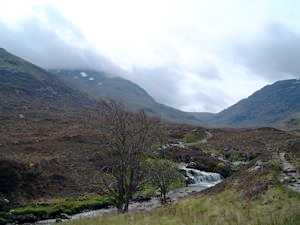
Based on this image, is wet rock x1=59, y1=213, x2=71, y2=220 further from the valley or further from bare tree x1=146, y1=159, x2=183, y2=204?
bare tree x1=146, y1=159, x2=183, y2=204

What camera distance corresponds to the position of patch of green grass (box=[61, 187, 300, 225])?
2214 centimetres

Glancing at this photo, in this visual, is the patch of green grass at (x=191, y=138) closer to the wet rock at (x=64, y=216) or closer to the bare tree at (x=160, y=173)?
the bare tree at (x=160, y=173)

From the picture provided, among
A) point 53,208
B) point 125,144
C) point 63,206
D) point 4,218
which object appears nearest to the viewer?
point 125,144

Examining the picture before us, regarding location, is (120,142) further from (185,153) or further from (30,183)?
(185,153)

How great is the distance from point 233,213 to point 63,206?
39.9 meters

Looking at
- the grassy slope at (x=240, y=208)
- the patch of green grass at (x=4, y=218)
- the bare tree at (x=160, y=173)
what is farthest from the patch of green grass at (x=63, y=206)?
the grassy slope at (x=240, y=208)

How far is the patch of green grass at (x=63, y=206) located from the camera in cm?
5745

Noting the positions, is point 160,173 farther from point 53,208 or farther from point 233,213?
point 233,213

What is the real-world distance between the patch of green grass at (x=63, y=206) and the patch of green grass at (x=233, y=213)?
99.1 feet

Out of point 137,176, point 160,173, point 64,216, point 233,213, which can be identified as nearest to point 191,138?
point 160,173

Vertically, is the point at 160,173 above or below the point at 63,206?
above

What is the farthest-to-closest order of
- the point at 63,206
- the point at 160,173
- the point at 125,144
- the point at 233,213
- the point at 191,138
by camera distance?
the point at 191,138 → the point at 63,206 → the point at 160,173 → the point at 125,144 → the point at 233,213

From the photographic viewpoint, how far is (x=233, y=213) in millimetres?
24781

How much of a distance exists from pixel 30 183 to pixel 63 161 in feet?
52.0
